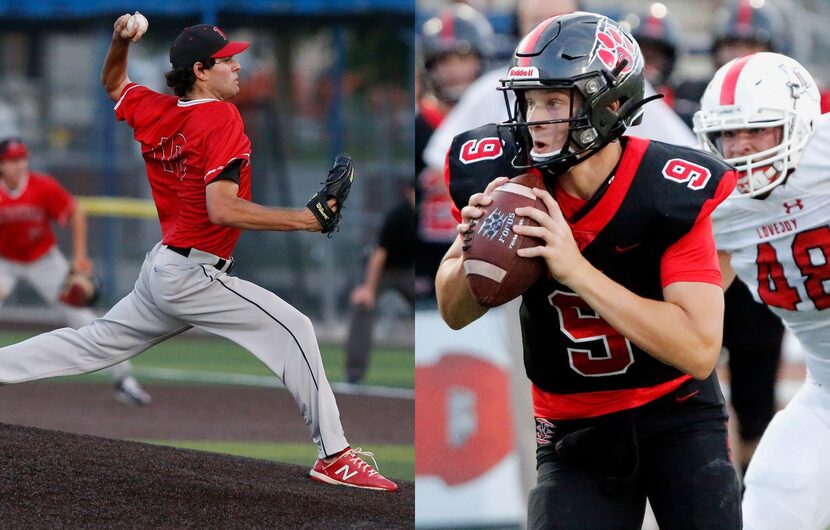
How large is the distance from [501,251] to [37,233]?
5880 mm

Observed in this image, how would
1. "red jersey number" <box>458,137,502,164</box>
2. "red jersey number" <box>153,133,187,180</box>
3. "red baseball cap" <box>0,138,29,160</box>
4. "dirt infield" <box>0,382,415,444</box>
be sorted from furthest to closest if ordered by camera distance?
"red baseball cap" <box>0,138,29,160</box> < "dirt infield" <box>0,382,415,444</box> < "red jersey number" <box>153,133,187,180</box> < "red jersey number" <box>458,137,502,164</box>

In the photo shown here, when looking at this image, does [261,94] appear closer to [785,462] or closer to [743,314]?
[743,314]

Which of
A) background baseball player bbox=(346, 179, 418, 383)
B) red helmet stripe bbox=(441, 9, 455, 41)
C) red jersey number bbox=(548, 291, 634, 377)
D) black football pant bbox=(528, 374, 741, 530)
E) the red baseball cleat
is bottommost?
background baseball player bbox=(346, 179, 418, 383)

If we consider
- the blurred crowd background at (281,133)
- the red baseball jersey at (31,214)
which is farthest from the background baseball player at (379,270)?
the red baseball jersey at (31,214)

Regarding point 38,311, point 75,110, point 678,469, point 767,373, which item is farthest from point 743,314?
point 75,110

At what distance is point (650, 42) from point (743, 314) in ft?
6.27

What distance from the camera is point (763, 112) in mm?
3969

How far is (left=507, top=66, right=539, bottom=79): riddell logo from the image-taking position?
2947mm

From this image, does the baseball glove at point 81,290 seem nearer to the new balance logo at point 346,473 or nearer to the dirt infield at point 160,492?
the dirt infield at point 160,492

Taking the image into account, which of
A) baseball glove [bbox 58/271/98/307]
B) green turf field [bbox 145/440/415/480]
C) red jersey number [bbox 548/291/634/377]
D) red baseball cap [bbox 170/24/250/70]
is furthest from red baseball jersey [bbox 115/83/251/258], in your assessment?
green turf field [bbox 145/440/415/480]

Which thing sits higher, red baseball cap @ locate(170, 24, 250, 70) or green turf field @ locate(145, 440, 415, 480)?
red baseball cap @ locate(170, 24, 250, 70)

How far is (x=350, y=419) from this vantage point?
5.10 meters

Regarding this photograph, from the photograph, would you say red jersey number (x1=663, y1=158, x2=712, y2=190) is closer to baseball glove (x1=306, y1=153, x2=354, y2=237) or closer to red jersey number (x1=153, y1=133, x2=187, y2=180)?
baseball glove (x1=306, y1=153, x2=354, y2=237)

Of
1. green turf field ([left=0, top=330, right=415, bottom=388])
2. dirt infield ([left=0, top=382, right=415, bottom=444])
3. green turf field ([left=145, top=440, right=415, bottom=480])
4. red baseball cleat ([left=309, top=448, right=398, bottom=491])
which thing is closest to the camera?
red baseball cleat ([left=309, top=448, right=398, bottom=491])
